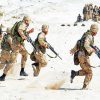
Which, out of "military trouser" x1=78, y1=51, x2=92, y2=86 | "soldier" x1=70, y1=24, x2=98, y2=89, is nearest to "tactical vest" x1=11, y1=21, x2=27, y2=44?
"soldier" x1=70, y1=24, x2=98, y2=89

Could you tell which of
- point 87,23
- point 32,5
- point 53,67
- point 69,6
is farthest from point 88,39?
point 32,5

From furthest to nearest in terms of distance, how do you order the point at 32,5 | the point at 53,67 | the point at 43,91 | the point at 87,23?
the point at 32,5 → the point at 87,23 → the point at 53,67 → the point at 43,91

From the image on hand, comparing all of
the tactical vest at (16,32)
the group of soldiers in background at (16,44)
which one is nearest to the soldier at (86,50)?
the group of soldiers in background at (16,44)

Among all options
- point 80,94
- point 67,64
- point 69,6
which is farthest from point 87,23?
point 80,94

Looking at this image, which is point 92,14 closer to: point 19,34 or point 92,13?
point 92,13

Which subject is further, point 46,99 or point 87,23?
point 87,23

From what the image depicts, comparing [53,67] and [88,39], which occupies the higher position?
[88,39]

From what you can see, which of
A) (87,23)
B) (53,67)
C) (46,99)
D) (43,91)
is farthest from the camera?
(87,23)

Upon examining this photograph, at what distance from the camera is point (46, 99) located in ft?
38.7

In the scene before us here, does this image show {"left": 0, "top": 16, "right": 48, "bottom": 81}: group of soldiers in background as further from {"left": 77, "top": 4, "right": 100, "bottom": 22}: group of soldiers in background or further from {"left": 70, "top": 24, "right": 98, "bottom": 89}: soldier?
{"left": 77, "top": 4, "right": 100, "bottom": 22}: group of soldiers in background

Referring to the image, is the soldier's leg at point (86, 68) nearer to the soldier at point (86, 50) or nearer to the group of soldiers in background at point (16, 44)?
the soldier at point (86, 50)

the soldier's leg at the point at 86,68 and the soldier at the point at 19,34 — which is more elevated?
the soldier at the point at 19,34

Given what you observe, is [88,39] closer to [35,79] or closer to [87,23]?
[35,79]

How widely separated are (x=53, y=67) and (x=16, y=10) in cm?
3916
